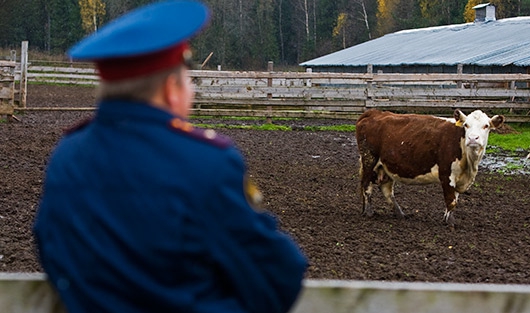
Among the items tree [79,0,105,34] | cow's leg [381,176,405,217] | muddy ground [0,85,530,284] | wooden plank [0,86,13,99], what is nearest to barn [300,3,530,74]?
wooden plank [0,86,13,99]

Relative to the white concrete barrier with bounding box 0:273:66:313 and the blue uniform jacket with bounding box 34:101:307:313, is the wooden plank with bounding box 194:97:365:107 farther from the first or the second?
the blue uniform jacket with bounding box 34:101:307:313

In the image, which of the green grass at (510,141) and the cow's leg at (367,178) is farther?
the green grass at (510,141)

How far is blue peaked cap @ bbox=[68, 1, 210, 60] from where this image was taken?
68.1 inches

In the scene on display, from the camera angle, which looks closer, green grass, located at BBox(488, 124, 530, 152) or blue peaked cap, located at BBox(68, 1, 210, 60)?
blue peaked cap, located at BBox(68, 1, 210, 60)

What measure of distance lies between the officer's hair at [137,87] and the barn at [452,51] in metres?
24.0

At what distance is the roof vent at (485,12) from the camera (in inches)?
1683

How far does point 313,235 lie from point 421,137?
2340mm

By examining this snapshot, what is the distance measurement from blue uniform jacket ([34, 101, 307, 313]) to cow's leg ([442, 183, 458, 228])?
24.7 feet

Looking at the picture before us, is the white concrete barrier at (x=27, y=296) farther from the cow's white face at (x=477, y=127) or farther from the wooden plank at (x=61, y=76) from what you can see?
the wooden plank at (x=61, y=76)

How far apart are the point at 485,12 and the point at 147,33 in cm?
4393

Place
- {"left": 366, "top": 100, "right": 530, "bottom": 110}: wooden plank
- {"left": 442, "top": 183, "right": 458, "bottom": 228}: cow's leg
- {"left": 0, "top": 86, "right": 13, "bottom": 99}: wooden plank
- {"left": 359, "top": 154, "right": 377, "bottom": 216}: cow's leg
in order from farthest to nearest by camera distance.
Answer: {"left": 366, "top": 100, "right": 530, "bottom": 110}: wooden plank → {"left": 0, "top": 86, "right": 13, "bottom": 99}: wooden plank → {"left": 359, "top": 154, "right": 377, "bottom": 216}: cow's leg → {"left": 442, "top": 183, "right": 458, "bottom": 228}: cow's leg

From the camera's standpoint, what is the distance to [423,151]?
9.69 meters

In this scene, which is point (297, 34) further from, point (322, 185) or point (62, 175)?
point (62, 175)

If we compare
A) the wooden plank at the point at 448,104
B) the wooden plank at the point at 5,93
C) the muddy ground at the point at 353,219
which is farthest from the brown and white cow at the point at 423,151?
the wooden plank at the point at 448,104
